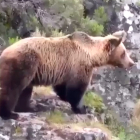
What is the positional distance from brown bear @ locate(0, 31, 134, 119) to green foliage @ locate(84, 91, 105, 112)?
1.17 metres

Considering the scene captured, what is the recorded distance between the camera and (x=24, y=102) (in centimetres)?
779

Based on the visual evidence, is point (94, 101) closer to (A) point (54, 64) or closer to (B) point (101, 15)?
(A) point (54, 64)

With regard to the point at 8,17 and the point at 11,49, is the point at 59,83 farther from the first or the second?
the point at 8,17

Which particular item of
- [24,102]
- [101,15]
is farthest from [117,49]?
[101,15]

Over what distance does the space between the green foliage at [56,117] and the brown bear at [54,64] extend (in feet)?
0.83

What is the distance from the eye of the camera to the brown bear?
6914 millimetres

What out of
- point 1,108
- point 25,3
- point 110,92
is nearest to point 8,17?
point 25,3

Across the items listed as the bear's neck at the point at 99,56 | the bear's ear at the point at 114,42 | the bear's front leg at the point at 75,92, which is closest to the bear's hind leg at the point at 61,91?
the bear's front leg at the point at 75,92

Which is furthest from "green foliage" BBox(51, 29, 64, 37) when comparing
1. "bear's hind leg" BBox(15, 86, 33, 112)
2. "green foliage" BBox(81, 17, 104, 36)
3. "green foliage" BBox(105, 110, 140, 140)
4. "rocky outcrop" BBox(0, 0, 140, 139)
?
"bear's hind leg" BBox(15, 86, 33, 112)

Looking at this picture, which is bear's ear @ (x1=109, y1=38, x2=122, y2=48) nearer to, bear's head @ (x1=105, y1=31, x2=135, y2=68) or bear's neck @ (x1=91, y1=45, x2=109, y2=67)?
bear's head @ (x1=105, y1=31, x2=135, y2=68)

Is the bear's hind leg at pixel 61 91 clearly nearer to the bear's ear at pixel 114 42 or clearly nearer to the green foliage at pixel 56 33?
the bear's ear at pixel 114 42

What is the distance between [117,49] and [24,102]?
1783 millimetres

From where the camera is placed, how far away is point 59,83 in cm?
773

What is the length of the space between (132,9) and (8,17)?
3.24 metres
